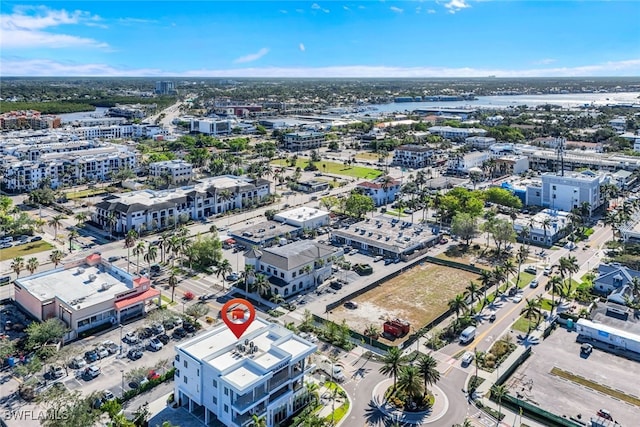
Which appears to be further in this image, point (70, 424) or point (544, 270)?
point (544, 270)

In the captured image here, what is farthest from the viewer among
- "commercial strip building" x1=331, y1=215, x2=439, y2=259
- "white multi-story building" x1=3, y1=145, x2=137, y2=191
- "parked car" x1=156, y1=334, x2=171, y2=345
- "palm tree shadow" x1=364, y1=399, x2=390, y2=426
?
"white multi-story building" x1=3, y1=145, x2=137, y2=191

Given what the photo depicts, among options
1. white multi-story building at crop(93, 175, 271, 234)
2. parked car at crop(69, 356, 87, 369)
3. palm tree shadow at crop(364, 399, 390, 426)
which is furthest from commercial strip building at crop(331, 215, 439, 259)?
parked car at crop(69, 356, 87, 369)

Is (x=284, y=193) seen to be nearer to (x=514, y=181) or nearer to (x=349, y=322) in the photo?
(x=514, y=181)

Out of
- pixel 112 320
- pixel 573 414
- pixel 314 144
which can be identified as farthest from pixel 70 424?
pixel 314 144

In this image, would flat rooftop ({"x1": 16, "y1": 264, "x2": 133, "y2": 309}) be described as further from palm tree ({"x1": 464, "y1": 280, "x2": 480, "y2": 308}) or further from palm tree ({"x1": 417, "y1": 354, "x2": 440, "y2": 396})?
palm tree ({"x1": 464, "y1": 280, "x2": 480, "y2": 308})

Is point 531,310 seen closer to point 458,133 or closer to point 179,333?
point 179,333

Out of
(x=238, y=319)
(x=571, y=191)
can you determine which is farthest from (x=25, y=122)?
(x=571, y=191)
